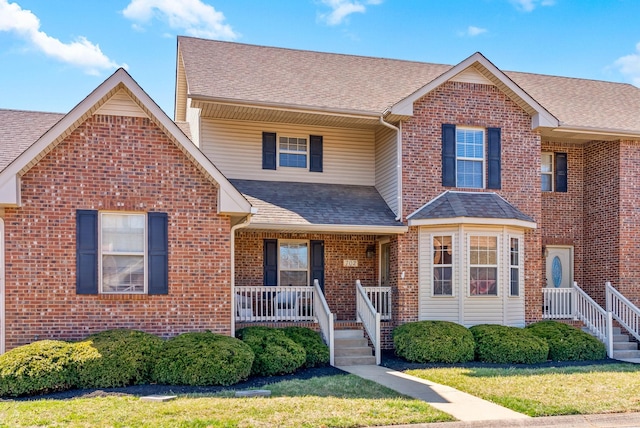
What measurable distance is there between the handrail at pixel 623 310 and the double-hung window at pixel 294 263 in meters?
8.47

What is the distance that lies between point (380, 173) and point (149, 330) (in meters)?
8.10

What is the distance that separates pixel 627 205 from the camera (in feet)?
59.4

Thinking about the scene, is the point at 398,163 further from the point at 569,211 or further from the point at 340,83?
the point at 569,211

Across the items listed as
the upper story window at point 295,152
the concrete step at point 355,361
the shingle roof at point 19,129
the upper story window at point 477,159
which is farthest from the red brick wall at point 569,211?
the shingle roof at point 19,129

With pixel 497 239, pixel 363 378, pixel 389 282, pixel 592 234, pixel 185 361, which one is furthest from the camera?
pixel 592 234

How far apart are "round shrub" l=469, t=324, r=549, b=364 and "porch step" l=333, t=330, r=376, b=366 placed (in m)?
2.62

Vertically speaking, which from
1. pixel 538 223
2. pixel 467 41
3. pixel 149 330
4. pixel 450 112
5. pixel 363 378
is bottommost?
pixel 363 378

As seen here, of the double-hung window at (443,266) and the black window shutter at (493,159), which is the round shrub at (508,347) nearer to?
the double-hung window at (443,266)

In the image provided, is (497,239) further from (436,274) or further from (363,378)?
(363,378)

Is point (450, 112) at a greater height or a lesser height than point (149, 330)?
greater

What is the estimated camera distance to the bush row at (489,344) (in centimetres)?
1459

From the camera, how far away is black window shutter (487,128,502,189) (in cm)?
1717

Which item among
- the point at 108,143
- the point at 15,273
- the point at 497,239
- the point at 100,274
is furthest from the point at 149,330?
the point at 497,239

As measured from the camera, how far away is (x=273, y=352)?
12.6 metres
